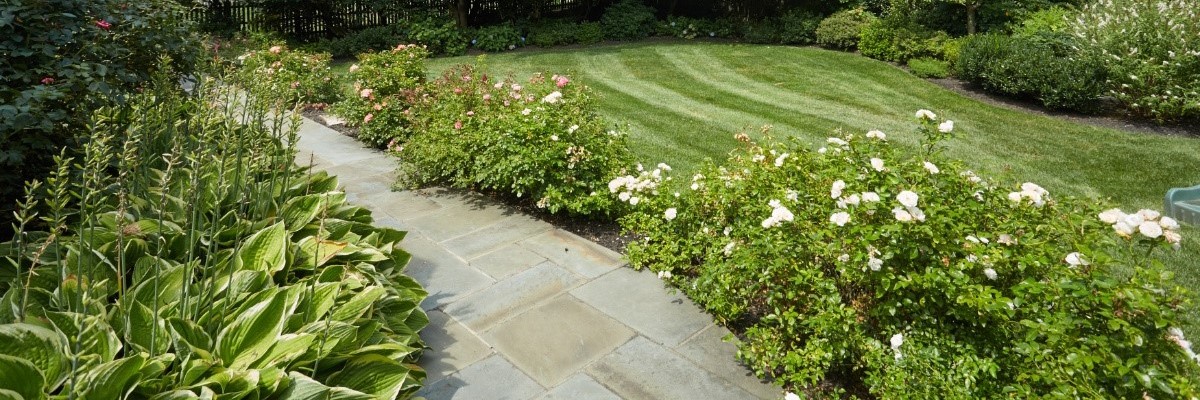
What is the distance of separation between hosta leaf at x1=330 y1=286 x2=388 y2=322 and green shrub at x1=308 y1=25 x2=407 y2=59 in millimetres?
10251

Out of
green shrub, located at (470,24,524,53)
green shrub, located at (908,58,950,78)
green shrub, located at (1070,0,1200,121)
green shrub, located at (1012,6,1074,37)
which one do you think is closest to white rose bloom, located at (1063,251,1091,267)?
green shrub, located at (1070,0,1200,121)

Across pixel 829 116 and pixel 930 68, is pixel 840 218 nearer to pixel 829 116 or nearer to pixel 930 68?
pixel 829 116

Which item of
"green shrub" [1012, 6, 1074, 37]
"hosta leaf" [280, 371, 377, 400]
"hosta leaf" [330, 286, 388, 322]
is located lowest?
"hosta leaf" [280, 371, 377, 400]

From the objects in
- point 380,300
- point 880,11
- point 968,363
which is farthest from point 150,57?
point 880,11

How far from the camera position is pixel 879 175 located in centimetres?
306

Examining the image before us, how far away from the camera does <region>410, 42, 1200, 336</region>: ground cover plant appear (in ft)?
20.6

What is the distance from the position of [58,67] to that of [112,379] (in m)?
1.92

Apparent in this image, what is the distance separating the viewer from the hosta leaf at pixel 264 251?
312 centimetres

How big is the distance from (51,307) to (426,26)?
36.4 ft

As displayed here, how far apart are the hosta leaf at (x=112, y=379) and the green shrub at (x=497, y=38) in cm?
1149

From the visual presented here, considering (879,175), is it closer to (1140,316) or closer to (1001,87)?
(1140,316)

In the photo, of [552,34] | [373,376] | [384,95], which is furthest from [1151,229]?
[552,34]

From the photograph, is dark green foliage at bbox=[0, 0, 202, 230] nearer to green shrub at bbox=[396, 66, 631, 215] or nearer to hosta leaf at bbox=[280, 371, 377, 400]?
hosta leaf at bbox=[280, 371, 377, 400]

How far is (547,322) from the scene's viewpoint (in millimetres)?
3531
